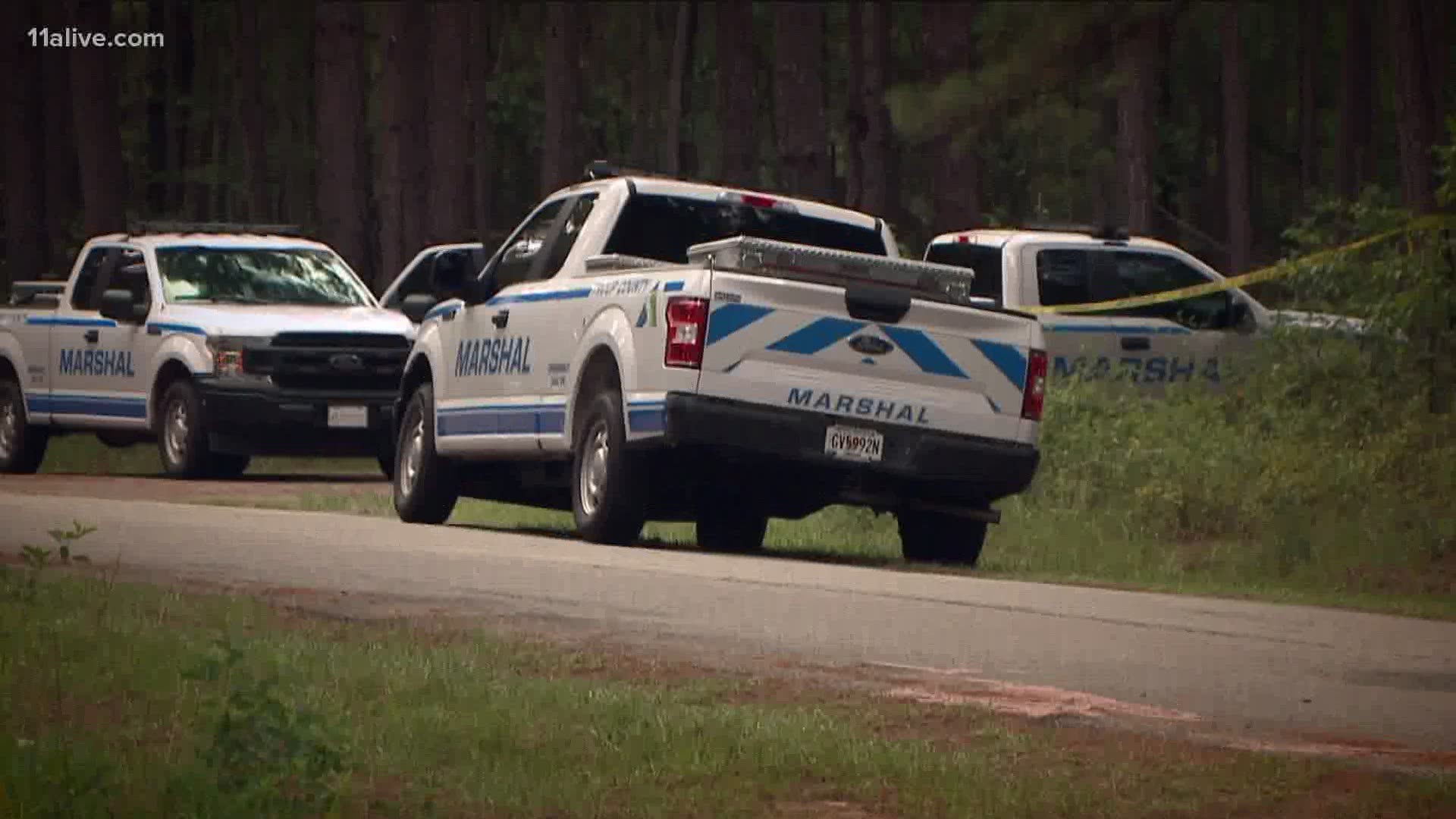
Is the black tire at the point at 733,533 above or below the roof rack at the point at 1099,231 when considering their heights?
below

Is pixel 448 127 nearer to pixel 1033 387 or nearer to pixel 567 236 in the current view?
pixel 567 236

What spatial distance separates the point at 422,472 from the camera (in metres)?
19.1

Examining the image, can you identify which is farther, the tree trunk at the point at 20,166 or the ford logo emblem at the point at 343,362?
the tree trunk at the point at 20,166

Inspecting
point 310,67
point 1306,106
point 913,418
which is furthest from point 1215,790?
point 310,67

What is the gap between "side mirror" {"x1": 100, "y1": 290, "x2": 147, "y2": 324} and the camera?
25.2 meters

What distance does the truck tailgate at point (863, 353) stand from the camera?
1565 centimetres

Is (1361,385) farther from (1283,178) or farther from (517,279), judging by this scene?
(1283,178)

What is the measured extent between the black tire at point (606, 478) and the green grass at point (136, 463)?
11062 mm

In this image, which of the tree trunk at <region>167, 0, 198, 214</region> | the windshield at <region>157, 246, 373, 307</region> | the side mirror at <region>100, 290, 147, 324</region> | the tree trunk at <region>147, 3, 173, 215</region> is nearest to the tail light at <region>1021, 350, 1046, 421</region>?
the windshield at <region>157, 246, 373, 307</region>

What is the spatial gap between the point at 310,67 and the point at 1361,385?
144 ft

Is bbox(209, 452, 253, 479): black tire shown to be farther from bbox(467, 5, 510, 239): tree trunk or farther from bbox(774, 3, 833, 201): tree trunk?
bbox(467, 5, 510, 239): tree trunk

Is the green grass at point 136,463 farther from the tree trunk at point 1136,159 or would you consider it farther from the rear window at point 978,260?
the tree trunk at point 1136,159
